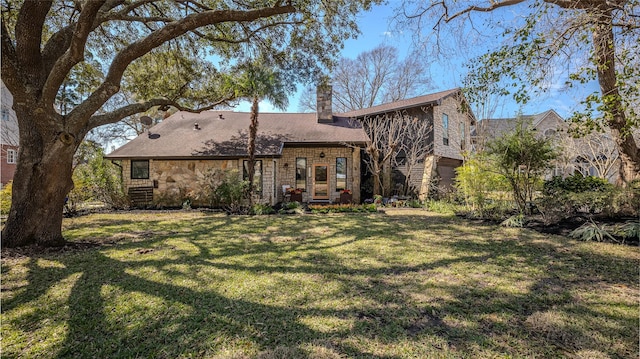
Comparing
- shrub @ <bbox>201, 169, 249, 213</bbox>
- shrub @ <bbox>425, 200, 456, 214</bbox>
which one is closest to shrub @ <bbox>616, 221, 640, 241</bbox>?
shrub @ <bbox>425, 200, 456, 214</bbox>

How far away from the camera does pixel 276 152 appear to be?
12.1 metres

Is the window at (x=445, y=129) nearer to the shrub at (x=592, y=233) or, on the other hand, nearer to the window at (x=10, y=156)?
the shrub at (x=592, y=233)

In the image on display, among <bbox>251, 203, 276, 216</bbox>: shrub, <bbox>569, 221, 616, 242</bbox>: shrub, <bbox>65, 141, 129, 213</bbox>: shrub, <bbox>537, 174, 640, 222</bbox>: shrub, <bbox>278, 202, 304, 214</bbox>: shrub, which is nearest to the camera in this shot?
<bbox>569, 221, 616, 242</bbox>: shrub

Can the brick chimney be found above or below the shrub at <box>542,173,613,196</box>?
above

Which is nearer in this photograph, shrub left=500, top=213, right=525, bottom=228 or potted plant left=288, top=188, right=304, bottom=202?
shrub left=500, top=213, right=525, bottom=228

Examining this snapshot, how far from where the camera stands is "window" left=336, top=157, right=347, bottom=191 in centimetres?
1408

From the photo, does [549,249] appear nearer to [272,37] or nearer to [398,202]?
[398,202]

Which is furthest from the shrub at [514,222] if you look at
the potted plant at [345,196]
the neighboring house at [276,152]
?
the potted plant at [345,196]

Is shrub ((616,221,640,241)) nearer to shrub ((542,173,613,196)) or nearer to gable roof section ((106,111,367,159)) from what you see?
shrub ((542,173,613,196))

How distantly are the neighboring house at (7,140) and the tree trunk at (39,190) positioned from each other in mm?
14521

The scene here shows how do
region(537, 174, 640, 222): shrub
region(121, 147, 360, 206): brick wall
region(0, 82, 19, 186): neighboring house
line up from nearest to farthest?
region(537, 174, 640, 222): shrub → region(121, 147, 360, 206): brick wall → region(0, 82, 19, 186): neighboring house

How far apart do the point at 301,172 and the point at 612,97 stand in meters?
11.4

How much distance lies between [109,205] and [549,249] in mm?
14992

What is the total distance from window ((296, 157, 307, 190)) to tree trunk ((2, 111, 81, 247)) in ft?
31.4
